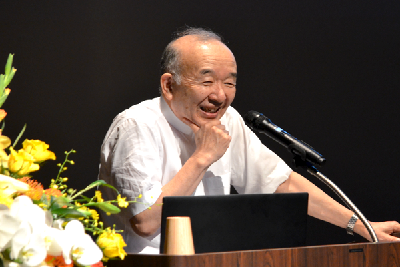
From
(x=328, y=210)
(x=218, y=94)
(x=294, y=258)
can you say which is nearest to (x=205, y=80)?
(x=218, y=94)

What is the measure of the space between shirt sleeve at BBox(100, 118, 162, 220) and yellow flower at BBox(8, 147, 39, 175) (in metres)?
0.83

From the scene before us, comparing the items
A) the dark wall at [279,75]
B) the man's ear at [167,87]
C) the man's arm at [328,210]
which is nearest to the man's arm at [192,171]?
the man's ear at [167,87]

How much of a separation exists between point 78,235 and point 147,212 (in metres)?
0.87

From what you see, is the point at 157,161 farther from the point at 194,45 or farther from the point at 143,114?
the point at 194,45

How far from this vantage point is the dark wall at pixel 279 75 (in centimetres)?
197

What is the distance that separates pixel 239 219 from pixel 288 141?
379 millimetres

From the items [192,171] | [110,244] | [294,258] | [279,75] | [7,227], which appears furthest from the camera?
[279,75]

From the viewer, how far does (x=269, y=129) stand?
1.41 meters

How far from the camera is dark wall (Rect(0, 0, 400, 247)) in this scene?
1.97 meters

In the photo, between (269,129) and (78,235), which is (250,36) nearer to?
(269,129)

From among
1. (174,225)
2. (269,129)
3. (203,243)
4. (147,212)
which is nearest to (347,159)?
(269,129)

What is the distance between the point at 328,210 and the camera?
1715 millimetres

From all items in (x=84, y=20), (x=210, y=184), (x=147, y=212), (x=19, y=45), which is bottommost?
(x=147, y=212)

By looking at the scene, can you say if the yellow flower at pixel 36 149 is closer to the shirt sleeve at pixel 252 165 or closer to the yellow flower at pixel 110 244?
the yellow flower at pixel 110 244
